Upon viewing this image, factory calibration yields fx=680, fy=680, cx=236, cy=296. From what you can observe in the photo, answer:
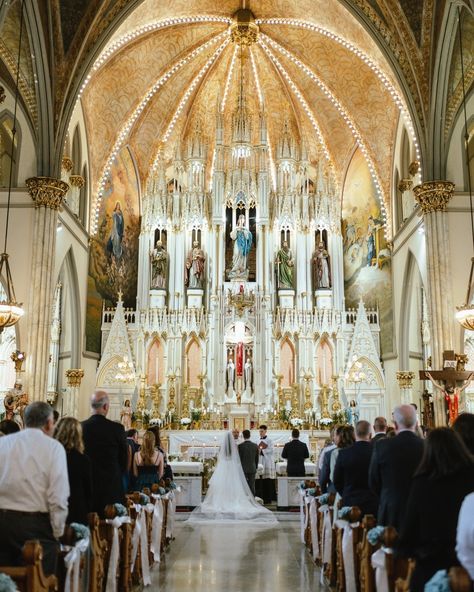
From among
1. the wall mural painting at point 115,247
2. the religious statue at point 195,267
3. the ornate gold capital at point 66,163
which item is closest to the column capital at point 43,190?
the ornate gold capital at point 66,163

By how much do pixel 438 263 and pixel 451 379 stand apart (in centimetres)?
369

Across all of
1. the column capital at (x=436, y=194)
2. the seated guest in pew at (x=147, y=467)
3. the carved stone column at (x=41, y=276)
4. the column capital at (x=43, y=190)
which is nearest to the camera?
the seated guest in pew at (x=147, y=467)

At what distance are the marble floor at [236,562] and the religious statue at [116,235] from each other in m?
15.2

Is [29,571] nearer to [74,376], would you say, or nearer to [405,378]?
[74,376]

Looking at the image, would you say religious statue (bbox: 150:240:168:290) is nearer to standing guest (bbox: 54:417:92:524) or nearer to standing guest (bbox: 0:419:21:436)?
standing guest (bbox: 0:419:21:436)

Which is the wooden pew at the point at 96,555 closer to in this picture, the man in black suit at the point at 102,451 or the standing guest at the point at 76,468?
the standing guest at the point at 76,468

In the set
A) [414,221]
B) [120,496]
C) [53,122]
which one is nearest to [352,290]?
[414,221]

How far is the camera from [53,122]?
18469 millimetres

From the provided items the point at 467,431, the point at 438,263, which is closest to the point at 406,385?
the point at 438,263

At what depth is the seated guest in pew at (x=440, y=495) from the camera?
3.94 meters

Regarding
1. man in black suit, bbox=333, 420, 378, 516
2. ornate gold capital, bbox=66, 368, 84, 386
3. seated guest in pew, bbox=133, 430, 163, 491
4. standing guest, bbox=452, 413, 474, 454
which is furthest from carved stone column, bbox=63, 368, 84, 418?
standing guest, bbox=452, 413, 474, 454

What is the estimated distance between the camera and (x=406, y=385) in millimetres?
22000

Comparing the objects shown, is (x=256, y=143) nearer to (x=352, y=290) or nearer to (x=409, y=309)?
(x=352, y=290)

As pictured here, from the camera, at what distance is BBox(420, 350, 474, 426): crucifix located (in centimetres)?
1498
